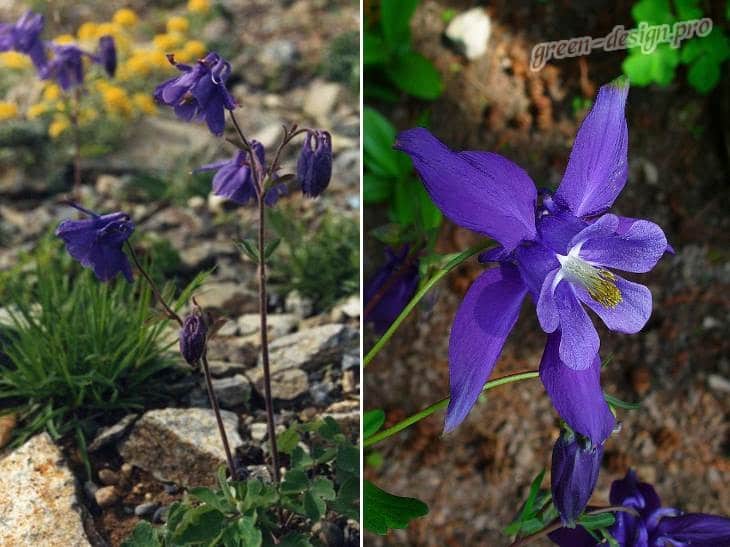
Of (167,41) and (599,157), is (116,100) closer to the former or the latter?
(167,41)

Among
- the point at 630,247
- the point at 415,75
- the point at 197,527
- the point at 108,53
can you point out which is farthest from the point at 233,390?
the point at 415,75

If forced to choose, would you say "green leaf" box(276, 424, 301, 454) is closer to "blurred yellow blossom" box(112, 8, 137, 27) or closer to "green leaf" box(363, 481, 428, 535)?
"green leaf" box(363, 481, 428, 535)

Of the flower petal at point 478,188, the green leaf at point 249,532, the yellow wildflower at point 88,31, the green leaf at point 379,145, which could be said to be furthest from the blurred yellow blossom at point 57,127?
the flower petal at point 478,188

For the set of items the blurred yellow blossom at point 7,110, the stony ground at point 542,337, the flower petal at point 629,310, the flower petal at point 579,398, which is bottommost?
the stony ground at point 542,337

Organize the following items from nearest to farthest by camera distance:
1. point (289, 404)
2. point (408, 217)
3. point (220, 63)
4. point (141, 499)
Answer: point (220, 63) → point (141, 499) → point (289, 404) → point (408, 217)

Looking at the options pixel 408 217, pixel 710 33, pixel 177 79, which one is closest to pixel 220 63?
pixel 177 79

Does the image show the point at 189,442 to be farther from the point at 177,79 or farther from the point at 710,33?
the point at 710,33

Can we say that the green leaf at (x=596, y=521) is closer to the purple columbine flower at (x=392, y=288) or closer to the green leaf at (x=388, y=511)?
the green leaf at (x=388, y=511)
